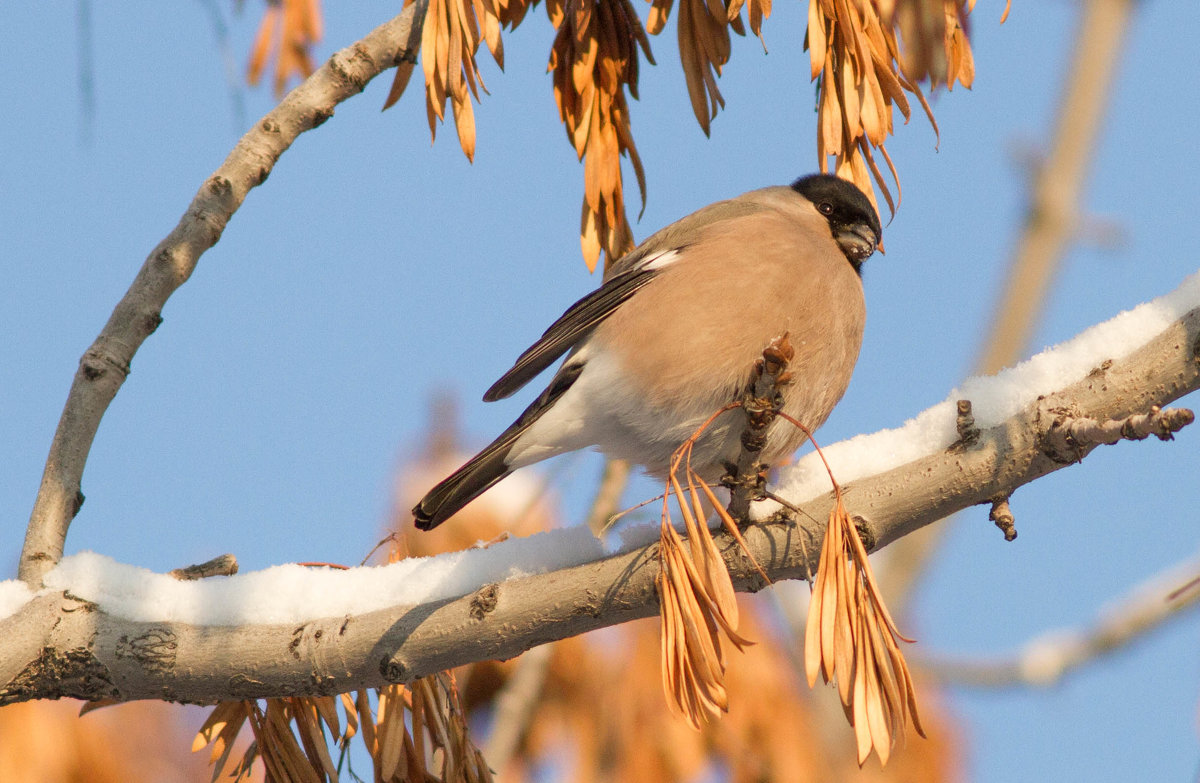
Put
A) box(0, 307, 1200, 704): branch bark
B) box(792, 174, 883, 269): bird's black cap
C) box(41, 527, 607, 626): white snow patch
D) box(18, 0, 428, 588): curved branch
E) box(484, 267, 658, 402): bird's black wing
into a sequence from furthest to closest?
box(792, 174, 883, 269): bird's black cap
box(484, 267, 658, 402): bird's black wing
box(18, 0, 428, 588): curved branch
box(41, 527, 607, 626): white snow patch
box(0, 307, 1200, 704): branch bark

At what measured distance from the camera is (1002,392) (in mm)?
1881

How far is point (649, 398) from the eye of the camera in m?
2.62

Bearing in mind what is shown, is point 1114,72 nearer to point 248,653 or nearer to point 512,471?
point 512,471

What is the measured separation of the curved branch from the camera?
220cm

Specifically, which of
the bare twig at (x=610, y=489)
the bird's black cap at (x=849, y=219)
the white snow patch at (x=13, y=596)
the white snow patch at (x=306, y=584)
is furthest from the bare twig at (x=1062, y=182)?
the white snow patch at (x=13, y=596)

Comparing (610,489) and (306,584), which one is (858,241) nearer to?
(610,489)

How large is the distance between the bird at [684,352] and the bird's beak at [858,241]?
239 millimetres

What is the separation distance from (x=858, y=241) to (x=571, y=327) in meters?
0.94

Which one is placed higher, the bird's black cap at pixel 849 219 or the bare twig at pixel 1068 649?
the bird's black cap at pixel 849 219

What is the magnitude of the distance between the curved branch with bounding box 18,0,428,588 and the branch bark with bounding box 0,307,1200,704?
0.64 ft

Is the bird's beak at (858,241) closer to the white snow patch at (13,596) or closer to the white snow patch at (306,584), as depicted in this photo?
the white snow patch at (306,584)

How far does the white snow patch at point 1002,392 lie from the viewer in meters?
1.82

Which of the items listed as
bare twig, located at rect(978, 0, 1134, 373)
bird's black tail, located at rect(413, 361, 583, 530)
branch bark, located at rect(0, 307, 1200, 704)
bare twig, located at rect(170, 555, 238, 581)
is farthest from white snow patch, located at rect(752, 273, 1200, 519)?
bare twig, located at rect(170, 555, 238, 581)

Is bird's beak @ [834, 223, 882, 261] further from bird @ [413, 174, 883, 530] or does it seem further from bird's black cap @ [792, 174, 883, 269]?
bird @ [413, 174, 883, 530]
